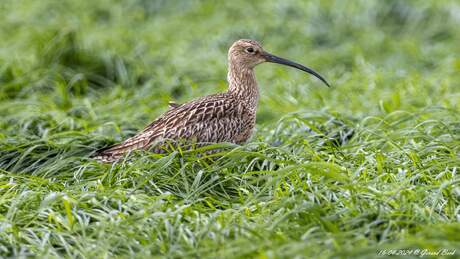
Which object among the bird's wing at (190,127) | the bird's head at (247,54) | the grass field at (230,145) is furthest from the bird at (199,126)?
the bird's head at (247,54)

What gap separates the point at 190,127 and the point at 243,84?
2.62 ft

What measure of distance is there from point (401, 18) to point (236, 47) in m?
6.15

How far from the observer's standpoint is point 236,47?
7684 mm

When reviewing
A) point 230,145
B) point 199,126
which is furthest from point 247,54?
point 230,145

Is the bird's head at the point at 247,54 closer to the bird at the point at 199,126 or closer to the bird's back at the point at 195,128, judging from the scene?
the bird at the point at 199,126

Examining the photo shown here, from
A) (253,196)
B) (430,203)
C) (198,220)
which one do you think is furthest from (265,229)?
(430,203)

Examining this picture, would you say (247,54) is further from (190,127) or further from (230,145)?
(230,145)

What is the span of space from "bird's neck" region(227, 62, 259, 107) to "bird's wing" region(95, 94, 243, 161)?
1.03 ft

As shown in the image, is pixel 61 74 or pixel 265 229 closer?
pixel 265 229

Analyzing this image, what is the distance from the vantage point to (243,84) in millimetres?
7449

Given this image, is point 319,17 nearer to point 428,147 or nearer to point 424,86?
point 424,86

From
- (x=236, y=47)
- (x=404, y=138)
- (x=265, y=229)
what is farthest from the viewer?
(x=236, y=47)

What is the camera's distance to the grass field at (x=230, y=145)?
5051mm

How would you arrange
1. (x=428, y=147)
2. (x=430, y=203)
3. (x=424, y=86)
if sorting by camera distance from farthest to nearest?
1. (x=424, y=86)
2. (x=428, y=147)
3. (x=430, y=203)
